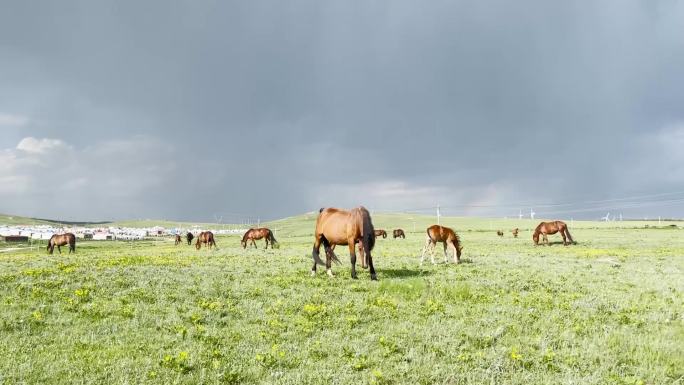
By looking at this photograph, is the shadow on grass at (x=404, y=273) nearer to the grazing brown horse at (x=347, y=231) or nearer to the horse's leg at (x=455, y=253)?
the grazing brown horse at (x=347, y=231)

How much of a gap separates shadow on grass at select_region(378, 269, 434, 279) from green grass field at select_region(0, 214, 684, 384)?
2237 mm

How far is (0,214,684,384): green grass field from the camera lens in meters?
8.37

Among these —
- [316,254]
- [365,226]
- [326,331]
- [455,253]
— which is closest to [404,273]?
[365,226]

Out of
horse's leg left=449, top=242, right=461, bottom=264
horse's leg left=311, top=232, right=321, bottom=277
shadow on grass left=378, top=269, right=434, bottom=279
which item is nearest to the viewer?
horse's leg left=311, top=232, right=321, bottom=277

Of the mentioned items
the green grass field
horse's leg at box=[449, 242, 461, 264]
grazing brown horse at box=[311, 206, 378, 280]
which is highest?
grazing brown horse at box=[311, 206, 378, 280]

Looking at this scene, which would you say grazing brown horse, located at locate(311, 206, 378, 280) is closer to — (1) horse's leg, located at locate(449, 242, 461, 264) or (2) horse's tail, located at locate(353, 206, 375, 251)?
(2) horse's tail, located at locate(353, 206, 375, 251)

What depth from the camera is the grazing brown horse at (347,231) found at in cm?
1892

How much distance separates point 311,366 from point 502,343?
4829 mm

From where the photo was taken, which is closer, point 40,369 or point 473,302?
point 40,369

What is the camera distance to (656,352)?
33.3 feet

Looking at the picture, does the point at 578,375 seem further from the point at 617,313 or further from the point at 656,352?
the point at 617,313

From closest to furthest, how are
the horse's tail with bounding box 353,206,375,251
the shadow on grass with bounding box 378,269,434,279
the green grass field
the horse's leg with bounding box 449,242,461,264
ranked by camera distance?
the green grass field, the horse's tail with bounding box 353,206,375,251, the shadow on grass with bounding box 378,269,434,279, the horse's leg with bounding box 449,242,461,264

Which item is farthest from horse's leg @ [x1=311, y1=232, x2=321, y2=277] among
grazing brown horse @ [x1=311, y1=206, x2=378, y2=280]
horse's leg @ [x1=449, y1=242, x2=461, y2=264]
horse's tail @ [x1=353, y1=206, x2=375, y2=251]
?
horse's leg @ [x1=449, y1=242, x2=461, y2=264]

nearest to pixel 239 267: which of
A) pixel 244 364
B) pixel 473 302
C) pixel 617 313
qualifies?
Result: pixel 473 302
